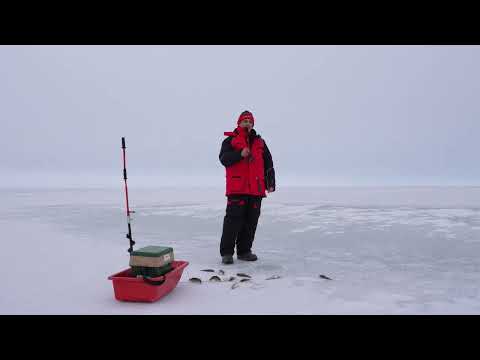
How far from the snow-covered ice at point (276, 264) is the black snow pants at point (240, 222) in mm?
224

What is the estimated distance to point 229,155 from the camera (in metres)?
3.84

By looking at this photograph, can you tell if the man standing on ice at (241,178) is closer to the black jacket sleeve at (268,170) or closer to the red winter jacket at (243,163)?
the red winter jacket at (243,163)

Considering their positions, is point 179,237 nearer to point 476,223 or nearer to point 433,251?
point 433,251

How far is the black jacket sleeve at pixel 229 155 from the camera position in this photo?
3814mm

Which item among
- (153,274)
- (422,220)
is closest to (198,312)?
(153,274)

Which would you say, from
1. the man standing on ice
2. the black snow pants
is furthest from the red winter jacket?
the black snow pants

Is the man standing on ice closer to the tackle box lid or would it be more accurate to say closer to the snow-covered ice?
the snow-covered ice

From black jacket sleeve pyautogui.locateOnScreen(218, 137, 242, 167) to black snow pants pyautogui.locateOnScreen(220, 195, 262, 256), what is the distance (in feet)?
1.25

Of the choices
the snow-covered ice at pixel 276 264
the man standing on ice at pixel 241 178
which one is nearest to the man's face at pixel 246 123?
the man standing on ice at pixel 241 178

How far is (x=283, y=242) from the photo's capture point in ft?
17.0

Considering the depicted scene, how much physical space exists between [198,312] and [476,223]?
5.70 m

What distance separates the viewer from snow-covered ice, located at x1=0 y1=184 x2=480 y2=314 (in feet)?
9.16

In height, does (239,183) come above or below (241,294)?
above

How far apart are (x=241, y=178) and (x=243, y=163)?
0.16 metres
